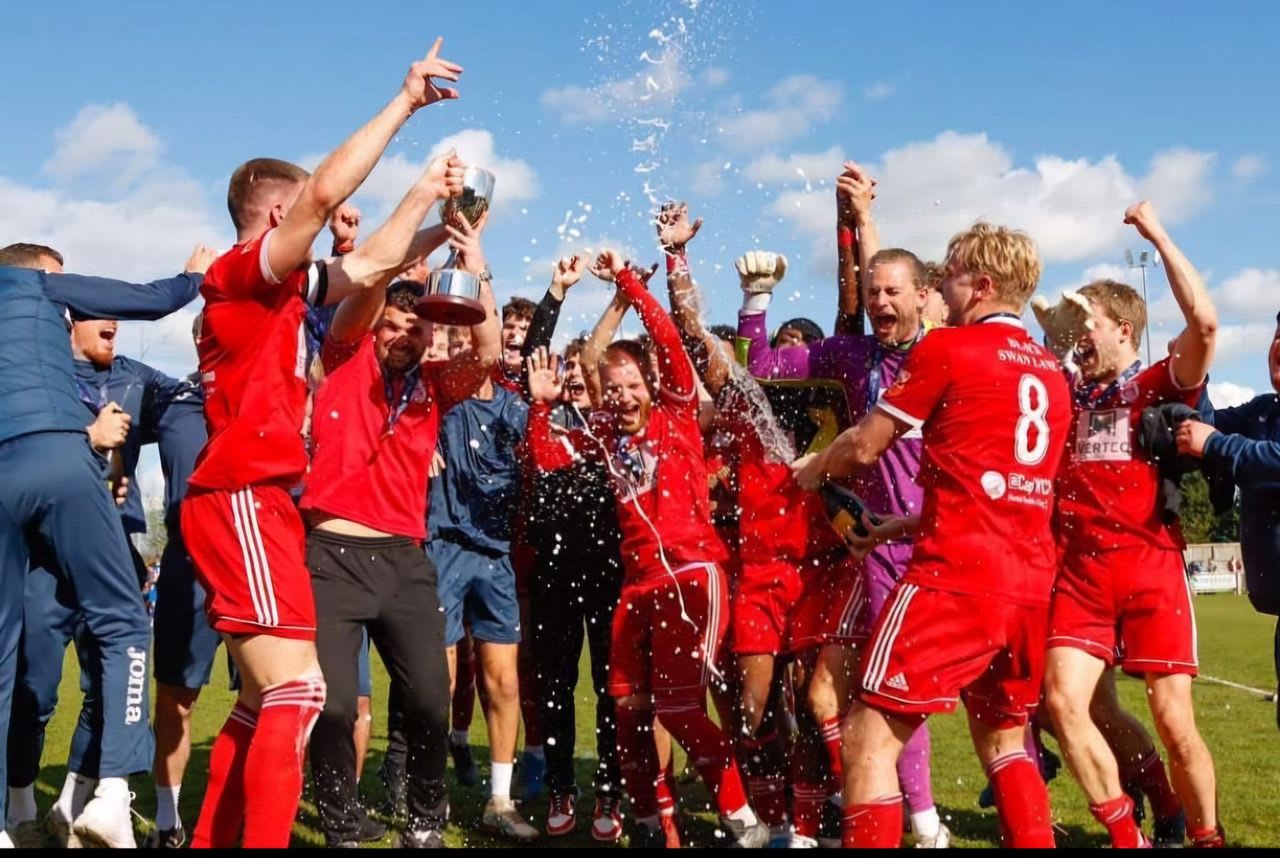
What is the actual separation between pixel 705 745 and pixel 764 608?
2.55 ft

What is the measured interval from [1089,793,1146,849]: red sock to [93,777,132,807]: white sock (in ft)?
14.4

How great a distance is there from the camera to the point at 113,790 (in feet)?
18.1

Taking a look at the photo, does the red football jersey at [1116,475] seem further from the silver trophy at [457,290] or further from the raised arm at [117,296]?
the raised arm at [117,296]

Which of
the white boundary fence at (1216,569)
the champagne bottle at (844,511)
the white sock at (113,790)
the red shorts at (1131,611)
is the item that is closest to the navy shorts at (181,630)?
the white sock at (113,790)

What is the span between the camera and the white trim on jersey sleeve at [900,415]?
4.46m

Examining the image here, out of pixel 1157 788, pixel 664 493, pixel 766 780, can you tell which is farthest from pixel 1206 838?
pixel 664 493

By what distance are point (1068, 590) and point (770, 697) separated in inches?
64.3

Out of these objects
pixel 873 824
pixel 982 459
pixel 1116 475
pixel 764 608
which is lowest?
pixel 873 824

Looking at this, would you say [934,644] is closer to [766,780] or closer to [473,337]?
[766,780]

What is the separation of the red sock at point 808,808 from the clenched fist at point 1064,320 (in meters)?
2.51

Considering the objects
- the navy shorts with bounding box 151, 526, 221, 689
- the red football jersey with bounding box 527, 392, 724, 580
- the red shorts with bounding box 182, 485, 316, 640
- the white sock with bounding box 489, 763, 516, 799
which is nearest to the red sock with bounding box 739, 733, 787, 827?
the red football jersey with bounding box 527, 392, 724, 580

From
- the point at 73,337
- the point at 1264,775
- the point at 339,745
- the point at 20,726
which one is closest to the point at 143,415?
the point at 73,337

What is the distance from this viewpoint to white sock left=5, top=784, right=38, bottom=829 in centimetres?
658

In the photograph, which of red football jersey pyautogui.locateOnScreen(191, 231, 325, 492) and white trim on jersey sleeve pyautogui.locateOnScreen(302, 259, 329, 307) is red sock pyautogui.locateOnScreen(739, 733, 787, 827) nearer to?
red football jersey pyautogui.locateOnScreen(191, 231, 325, 492)
